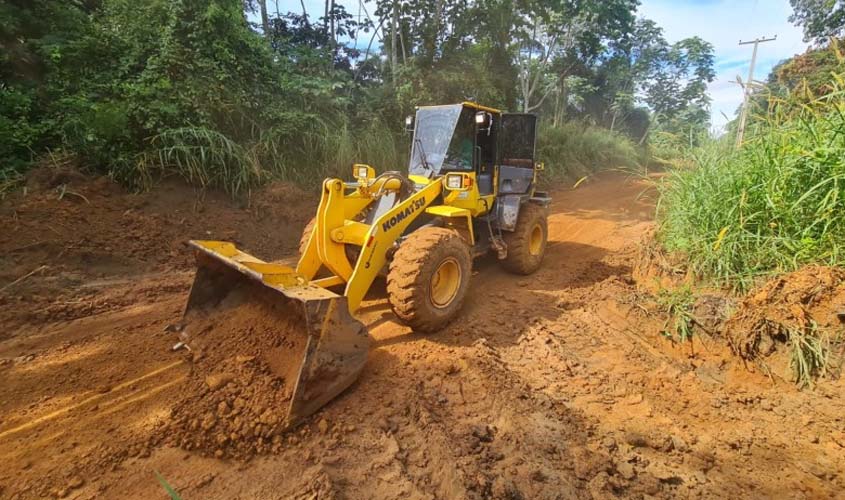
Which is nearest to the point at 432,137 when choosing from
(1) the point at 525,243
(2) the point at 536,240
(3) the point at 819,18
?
(1) the point at 525,243

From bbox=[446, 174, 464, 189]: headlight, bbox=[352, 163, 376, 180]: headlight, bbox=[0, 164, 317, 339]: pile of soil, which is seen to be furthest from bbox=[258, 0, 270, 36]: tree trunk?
bbox=[446, 174, 464, 189]: headlight

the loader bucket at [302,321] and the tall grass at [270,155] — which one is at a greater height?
the tall grass at [270,155]

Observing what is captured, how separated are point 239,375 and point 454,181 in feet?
8.55

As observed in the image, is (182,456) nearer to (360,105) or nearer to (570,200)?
(360,105)

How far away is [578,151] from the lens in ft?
48.9

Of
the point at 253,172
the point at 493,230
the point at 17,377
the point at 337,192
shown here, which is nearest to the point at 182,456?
the point at 17,377

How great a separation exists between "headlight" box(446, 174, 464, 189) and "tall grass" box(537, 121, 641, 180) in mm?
9957

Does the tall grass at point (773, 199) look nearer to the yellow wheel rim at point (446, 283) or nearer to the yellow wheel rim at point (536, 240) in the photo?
the yellow wheel rim at point (536, 240)

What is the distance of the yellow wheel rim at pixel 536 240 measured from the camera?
548cm

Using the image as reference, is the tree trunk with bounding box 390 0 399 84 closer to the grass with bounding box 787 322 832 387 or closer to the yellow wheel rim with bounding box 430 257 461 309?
the yellow wheel rim with bounding box 430 257 461 309

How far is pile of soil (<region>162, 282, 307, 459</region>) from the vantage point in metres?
2.20

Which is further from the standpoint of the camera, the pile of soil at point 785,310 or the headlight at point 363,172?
the headlight at point 363,172

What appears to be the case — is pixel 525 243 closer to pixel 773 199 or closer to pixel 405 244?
pixel 405 244

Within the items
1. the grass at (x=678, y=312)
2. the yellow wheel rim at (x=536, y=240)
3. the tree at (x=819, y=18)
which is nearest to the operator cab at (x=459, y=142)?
the yellow wheel rim at (x=536, y=240)
